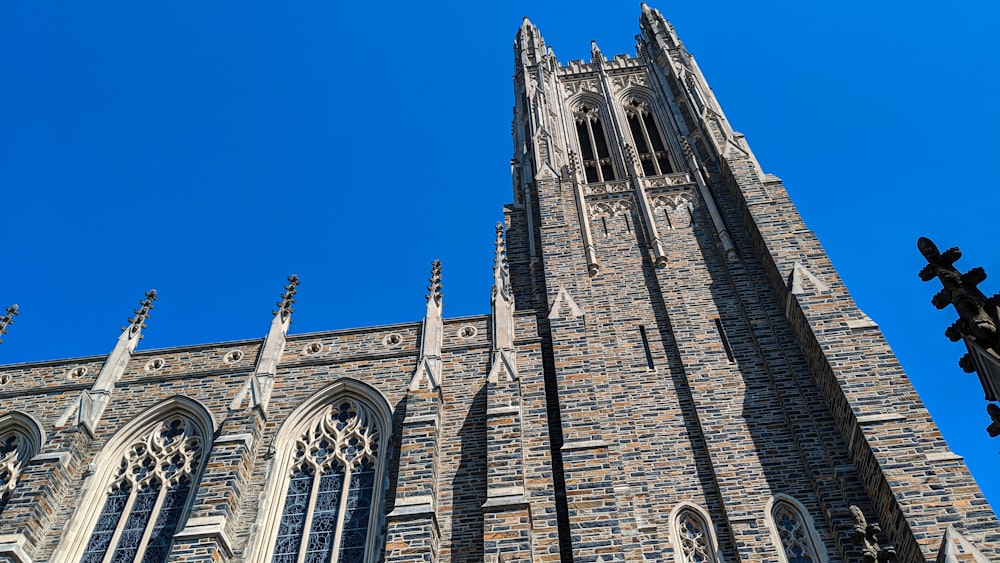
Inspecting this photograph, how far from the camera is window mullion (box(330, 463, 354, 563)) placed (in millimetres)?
14469

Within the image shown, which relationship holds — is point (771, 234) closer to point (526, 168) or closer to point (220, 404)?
point (526, 168)

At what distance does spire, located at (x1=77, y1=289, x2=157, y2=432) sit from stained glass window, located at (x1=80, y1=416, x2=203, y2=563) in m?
1.17

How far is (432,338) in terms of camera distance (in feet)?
59.9

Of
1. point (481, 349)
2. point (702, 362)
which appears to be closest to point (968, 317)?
point (702, 362)

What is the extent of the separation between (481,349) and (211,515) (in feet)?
21.0

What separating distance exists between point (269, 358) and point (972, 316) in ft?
47.5

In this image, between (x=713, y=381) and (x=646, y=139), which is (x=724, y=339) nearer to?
(x=713, y=381)

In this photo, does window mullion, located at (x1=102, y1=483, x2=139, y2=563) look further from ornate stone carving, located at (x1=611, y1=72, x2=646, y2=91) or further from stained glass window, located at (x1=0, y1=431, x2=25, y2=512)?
ornate stone carving, located at (x1=611, y1=72, x2=646, y2=91)

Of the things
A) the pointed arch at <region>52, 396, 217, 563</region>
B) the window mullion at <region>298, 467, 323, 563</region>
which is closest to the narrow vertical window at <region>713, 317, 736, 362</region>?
the window mullion at <region>298, 467, 323, 563</region>

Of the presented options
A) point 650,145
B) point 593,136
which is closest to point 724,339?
point 650,145

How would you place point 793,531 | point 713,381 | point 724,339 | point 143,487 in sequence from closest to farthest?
point 793,531 → point 143,487 → point 713,381 → point 724,339

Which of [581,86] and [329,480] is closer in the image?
[329,480]

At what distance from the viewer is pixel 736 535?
14.1 meters

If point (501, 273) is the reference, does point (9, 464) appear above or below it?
below
